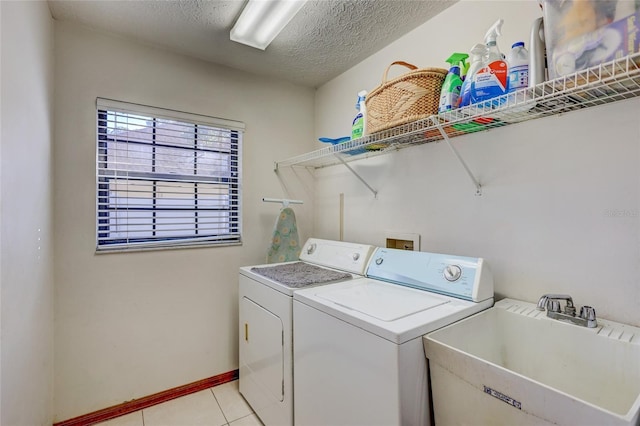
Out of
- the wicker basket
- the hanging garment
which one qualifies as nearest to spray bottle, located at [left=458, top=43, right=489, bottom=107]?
the wicker basket

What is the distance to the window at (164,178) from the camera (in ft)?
6.46

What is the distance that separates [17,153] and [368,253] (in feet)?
5.69

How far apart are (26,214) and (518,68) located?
211 centimetres

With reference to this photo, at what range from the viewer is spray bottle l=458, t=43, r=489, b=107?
1.22 metres

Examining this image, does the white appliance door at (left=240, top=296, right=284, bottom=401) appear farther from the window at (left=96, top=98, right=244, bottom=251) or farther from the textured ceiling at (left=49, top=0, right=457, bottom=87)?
the textured ceiling at (left=49, top=0, right=457, bottom=87)

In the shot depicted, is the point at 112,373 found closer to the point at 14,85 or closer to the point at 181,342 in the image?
the point at 181,342

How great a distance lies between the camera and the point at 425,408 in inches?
41.9

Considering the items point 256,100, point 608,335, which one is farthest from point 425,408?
point 256,100

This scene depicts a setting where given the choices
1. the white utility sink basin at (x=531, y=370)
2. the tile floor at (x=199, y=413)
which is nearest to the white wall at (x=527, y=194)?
the white utility sink basin at (x=531, y=370)

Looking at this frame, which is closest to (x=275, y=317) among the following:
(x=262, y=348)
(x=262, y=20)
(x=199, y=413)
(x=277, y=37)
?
(x=262, y=348)

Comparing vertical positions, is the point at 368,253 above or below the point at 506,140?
below

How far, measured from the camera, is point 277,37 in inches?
78.0

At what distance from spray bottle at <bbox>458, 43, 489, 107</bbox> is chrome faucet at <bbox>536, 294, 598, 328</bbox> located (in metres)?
0.85

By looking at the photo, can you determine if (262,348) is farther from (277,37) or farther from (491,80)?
(277,37)
